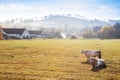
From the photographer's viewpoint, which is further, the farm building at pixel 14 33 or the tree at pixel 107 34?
the tree at pixel 107 34

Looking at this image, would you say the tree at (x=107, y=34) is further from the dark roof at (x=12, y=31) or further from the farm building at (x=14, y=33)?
the dark roof at (x=12, y=31)

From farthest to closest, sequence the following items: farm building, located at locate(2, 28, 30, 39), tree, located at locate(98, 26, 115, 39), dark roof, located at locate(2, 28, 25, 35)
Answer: tree, located at locate(98, 26, 115, 39)
dark roof, located at locate(2, 28, 25, 35)
farm building, located at locate(2, 28, 30, 39)

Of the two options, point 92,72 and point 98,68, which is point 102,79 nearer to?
point 92,72

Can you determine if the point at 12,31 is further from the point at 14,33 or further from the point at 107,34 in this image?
the point at 107,34

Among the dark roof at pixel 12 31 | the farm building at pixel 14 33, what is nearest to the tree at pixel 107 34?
the farm building at pixel 14 33

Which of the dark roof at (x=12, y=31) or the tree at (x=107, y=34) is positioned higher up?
the dark roof at (x=12, y=31)

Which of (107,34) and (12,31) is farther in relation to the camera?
(107,34)

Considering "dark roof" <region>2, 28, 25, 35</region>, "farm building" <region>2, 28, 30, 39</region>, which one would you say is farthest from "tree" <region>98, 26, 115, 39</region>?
"dark roof" <region>2, 28, 25, 35</region>

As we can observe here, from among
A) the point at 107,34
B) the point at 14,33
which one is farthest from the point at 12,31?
the point at 107,34

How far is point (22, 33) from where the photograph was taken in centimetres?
11700

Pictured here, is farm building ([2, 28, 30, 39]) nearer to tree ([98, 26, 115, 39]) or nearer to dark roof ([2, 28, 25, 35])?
dark roof ([2, 28, 25, 35])

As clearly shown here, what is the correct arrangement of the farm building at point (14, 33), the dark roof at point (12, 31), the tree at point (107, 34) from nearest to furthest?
the farm building at point (14, 33) < the dark roof at point (12, 31) < the tree at point (107, 34)

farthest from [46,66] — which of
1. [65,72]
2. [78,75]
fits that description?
[78,75]

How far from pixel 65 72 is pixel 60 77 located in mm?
1811
